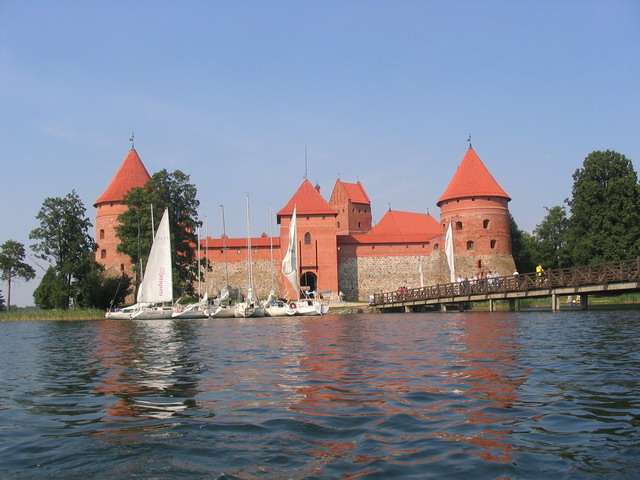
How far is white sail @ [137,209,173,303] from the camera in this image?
30547mm

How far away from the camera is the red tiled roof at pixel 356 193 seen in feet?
233

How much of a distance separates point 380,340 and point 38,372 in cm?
791

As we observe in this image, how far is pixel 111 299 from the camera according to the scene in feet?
124

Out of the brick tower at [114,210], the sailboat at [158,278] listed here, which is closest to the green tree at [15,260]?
the brick tower at [114,210]

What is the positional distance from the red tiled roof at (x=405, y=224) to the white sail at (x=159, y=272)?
32.4 m

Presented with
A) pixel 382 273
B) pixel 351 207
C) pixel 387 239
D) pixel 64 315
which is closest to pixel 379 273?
pixel 382 273

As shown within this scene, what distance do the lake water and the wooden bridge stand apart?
1264cm

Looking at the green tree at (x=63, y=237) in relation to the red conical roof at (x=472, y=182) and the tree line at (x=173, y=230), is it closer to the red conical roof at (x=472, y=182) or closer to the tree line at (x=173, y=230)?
the tree line at (x=173, y=230)

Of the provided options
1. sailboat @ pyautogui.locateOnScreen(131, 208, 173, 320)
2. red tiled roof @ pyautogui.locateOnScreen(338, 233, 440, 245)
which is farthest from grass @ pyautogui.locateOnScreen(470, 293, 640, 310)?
sailboat @ pyautogui.locateOnScreen(131, 208, 173, 320)

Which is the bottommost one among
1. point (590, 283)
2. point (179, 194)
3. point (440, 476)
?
point (440, 476)

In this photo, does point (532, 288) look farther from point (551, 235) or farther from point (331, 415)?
point (551, 235)

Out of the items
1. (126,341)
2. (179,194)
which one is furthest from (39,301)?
(126,341)

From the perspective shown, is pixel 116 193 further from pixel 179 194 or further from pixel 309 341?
pixel 309 341

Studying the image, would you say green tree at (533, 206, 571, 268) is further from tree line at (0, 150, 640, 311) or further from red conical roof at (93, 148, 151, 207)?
red conical roof at (93, 148, 151, 207)
